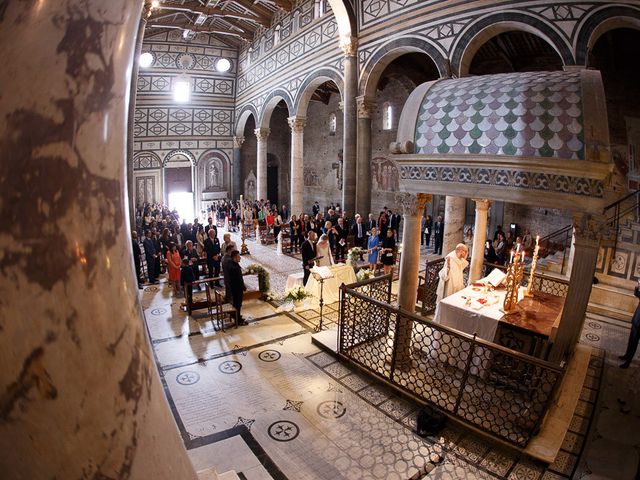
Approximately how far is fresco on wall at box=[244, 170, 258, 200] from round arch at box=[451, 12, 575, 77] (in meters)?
18.8

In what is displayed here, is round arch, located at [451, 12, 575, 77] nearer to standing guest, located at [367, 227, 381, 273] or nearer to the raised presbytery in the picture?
the raised presbytery

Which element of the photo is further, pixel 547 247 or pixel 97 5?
pixel 547 247

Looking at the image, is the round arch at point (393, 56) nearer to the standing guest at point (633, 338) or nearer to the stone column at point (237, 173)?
the standing guest at point (633, 338)

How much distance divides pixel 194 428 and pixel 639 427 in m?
5.83

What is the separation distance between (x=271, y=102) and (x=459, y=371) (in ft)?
60.8

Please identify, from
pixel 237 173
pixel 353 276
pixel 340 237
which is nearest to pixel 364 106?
pixel 340 237

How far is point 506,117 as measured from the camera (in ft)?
16.9

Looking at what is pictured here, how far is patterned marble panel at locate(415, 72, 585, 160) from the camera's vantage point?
480 centimetres

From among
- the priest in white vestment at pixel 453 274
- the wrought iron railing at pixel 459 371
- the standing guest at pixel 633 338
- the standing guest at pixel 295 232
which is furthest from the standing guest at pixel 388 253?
the standing guest at pixel 633 338

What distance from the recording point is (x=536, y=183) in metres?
4.94

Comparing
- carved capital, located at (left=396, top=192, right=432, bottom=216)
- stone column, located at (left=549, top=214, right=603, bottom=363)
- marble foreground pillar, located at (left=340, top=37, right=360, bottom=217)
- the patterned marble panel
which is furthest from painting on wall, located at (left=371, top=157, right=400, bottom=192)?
stone column, located at (left=549, top=214, right=603, bottom=363)

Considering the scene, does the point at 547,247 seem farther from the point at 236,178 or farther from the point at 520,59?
the point at 236,178

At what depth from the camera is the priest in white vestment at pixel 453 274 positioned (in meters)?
7.88

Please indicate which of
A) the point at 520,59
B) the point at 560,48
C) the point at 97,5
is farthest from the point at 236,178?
the point at 97,5
